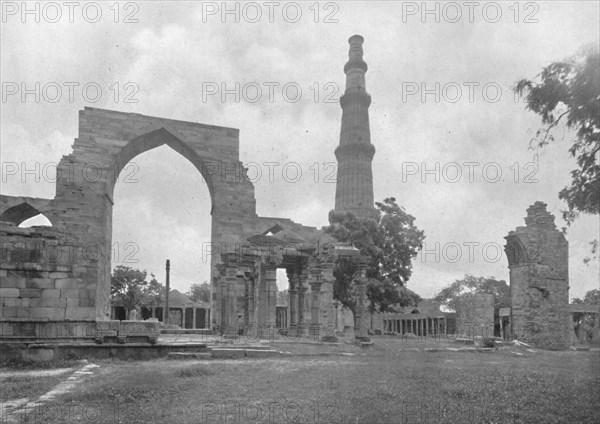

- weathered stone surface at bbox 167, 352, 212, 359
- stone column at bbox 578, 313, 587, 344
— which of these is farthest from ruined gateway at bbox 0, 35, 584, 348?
stone column at bbox 578, 313, 587, 344

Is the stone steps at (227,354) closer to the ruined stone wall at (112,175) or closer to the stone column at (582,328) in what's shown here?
the ruined stone wall at (112,175)

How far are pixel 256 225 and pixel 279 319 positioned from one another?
803 inches

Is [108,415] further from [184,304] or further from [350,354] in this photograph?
[184,304]

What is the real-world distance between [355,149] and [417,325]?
51.2 feet

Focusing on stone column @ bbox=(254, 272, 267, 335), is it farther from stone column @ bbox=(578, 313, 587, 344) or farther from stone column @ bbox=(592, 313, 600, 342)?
stone column @ bbox=(578, 313, 587, 344)

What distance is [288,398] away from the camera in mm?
6922

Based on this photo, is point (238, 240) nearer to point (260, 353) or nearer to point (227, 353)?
point (260, 353)

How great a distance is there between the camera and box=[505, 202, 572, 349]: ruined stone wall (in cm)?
2281

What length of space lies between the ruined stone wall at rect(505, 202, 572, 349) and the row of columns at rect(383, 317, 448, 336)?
A: 43.8 ft

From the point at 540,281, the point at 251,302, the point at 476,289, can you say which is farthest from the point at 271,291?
the point at 476,289

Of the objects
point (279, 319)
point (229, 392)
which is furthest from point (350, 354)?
point (279, 319)

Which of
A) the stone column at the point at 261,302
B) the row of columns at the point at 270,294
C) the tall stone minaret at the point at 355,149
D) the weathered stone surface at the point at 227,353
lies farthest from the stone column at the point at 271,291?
the tall stone minaret at the point at 355,149

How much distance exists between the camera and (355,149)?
154ft

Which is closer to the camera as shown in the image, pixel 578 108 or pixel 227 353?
pixel 578 108
